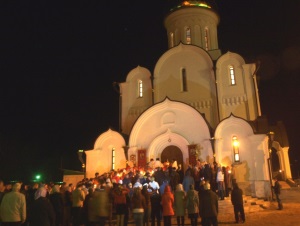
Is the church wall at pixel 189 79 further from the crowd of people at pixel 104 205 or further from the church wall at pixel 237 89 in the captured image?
the crowd of people at pixel 104 205

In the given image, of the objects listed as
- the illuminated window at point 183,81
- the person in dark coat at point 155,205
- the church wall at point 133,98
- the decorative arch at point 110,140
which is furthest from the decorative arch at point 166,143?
the person in dark coat at point 155,205

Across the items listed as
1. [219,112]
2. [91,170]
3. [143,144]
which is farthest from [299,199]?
[91,170]

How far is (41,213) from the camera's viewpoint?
6828 millimetres

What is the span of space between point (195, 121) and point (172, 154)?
105 inches

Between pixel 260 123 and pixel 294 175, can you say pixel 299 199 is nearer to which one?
pixel 260 123

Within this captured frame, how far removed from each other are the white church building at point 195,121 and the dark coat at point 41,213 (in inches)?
501

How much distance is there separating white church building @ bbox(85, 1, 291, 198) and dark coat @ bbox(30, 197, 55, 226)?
1273 cm

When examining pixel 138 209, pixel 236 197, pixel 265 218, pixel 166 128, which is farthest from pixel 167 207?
pixel 166 128

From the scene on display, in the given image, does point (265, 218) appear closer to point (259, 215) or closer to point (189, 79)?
point (259, 215)

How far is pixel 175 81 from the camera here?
22.5 m

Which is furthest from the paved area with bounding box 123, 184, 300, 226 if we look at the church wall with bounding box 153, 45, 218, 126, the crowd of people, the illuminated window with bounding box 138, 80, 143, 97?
the illuminated window with bounding box 138, 80, 143, 97

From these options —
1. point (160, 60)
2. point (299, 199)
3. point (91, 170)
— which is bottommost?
point (299, 199)

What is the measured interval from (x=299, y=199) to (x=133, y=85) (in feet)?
44.4

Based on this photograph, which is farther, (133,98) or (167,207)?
(133,98)
